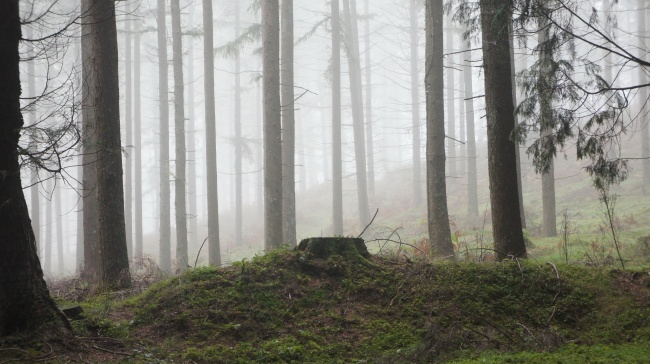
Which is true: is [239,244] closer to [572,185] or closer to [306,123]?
[572,185]

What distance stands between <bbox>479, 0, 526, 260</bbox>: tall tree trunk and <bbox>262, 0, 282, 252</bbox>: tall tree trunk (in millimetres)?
6722

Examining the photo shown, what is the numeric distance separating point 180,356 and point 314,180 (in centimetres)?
5685

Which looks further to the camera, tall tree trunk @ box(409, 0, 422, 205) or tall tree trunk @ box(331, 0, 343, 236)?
tall tree trunk @ box(409, 0, 422, 205)

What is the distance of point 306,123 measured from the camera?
188ft

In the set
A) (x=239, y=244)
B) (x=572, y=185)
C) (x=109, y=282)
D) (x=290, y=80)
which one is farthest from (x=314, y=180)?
(x=109, y=282)

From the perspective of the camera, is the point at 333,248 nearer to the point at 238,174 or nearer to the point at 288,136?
the point at 288,136

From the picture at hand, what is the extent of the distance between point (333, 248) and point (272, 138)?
688 centimetres

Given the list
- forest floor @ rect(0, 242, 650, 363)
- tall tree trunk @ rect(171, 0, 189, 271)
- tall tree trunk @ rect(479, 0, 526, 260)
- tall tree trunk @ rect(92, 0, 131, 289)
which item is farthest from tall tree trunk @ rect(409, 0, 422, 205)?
forest floor @ rect(0, 242, 650, 363)

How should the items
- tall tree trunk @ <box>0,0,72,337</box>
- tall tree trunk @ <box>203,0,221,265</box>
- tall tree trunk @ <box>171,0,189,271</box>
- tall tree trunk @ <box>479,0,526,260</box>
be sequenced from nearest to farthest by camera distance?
tall tree trunk @ <box>0,0,72,337</box>, tall tree trunk @ <box>479,0,526,260</box>, tall tree trunk @ <box>203,0,221,265</box>, tall tree trunk @ <box>171,0,189,271</box>

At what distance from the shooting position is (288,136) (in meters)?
16.0

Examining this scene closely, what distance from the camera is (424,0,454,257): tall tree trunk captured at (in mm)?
10484

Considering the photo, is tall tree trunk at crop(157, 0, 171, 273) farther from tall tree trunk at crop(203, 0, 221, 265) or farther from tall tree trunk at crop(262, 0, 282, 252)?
tall tree trunk at crop(262, 0, 282, 252)

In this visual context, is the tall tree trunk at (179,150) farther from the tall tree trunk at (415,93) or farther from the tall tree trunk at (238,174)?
the tall tree trunk at (415,93)

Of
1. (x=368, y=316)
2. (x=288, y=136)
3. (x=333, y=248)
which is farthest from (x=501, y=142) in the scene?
(x=288, y=136)
